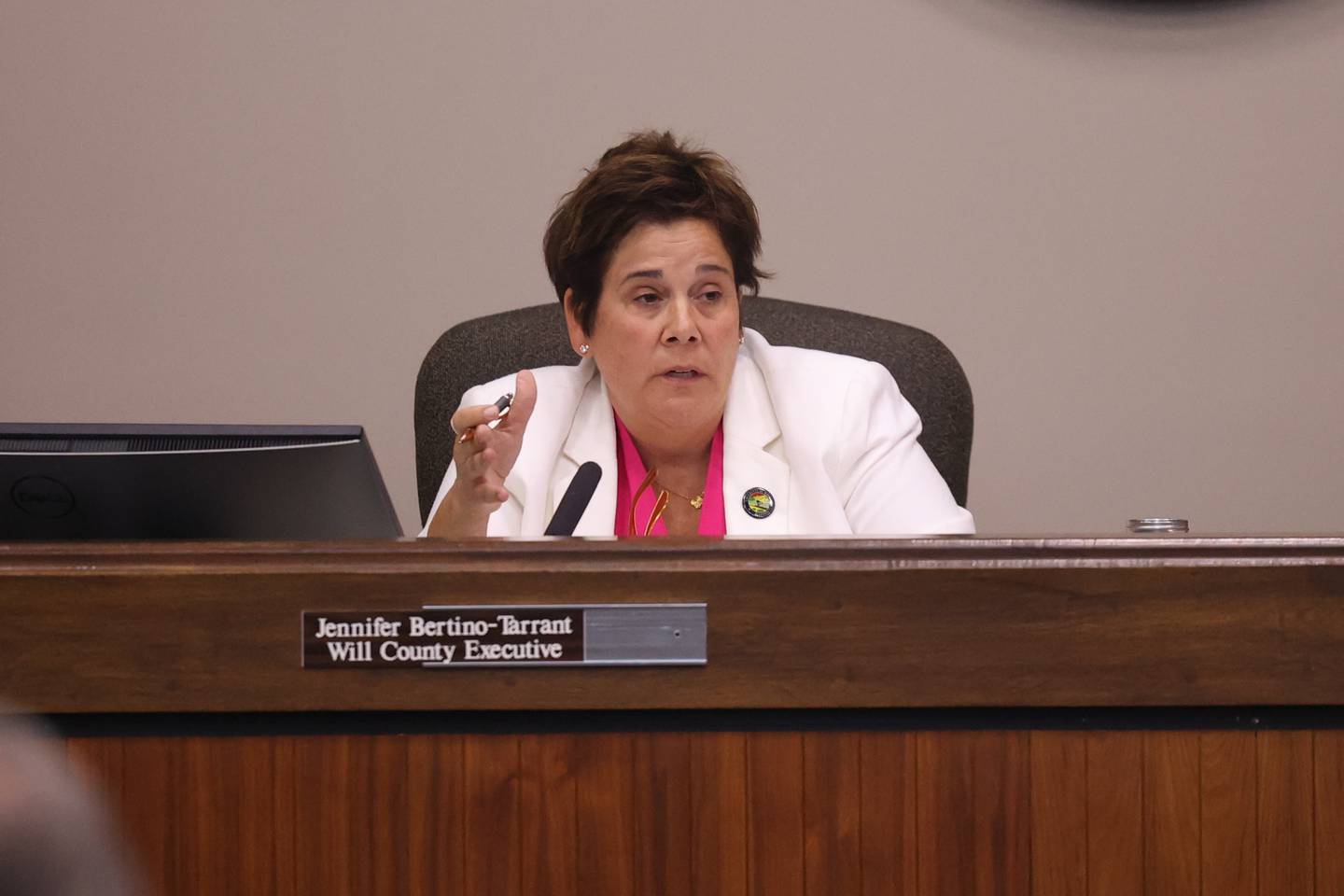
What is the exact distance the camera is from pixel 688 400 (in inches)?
74.5

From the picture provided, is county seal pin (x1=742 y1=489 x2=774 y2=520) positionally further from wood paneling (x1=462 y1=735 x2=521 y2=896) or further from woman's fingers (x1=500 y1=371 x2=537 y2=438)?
wood paneling (x1=462 y1=735 x2=521 y2=896)

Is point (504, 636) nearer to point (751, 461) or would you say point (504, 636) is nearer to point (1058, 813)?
point (1058, 813)

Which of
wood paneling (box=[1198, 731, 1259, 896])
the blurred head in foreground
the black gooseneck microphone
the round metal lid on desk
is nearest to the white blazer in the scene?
the black gooseneck microphone

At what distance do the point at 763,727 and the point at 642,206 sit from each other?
1.19 m

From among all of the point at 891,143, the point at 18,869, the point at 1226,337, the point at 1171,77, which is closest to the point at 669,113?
the point at 891,143

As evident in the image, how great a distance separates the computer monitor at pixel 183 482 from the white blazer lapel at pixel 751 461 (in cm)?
77

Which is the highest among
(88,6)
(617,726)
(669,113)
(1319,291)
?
(88,6)

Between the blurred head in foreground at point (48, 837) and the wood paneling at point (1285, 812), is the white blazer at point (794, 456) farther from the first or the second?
the blurred head in foreground at point (48, 837)

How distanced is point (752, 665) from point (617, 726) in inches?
3.6

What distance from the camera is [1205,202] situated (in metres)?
2.36

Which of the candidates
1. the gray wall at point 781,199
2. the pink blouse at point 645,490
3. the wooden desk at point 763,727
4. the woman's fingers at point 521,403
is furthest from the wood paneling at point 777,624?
the gray wall at point 781,199

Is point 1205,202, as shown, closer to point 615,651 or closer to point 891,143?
point 891,143

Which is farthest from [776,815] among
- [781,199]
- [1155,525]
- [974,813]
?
[781,199]

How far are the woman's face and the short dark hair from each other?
0.02 metres
